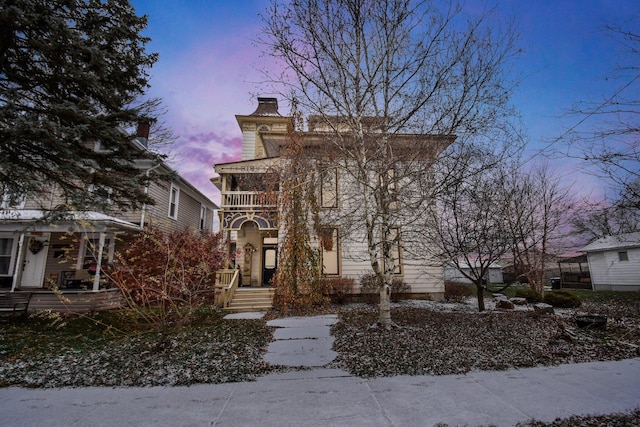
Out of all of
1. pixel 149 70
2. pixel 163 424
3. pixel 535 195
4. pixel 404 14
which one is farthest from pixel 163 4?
pixel 535 195

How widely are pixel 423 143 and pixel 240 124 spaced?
571 inches

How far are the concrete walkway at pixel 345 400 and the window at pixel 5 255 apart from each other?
1207cm

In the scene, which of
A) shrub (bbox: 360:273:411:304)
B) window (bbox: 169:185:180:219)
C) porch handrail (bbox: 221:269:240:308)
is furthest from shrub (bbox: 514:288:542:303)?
window (bbox: 169:185:180:219)

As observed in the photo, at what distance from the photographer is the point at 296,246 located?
928 cm

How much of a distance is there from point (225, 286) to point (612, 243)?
74.6ft

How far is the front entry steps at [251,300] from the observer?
33.1ft

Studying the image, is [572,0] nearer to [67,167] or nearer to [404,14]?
[404,14]

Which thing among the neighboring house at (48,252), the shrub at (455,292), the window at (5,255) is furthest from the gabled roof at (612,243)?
the window at (5,255)

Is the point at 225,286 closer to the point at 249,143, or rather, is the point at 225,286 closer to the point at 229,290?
the point at 229,290

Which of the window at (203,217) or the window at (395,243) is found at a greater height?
the window at (203,217)

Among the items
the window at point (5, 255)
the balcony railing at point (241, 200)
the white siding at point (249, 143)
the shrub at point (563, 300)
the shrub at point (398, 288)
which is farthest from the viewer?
the white siding at point (249, 143)

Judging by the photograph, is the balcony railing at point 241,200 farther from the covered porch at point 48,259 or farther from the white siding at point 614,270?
the white siding at point 614,270

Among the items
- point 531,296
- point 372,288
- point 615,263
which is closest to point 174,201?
point 372,288

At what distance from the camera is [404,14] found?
6309 mm
